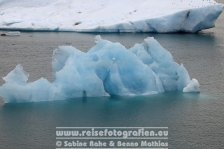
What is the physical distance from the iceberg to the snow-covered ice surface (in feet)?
31.1

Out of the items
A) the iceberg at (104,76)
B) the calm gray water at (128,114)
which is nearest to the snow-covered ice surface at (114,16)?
the calm gray water at (128,114)

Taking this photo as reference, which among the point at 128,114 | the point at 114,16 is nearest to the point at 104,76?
the point at 128,114

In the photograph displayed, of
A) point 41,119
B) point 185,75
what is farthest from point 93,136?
point 185,75

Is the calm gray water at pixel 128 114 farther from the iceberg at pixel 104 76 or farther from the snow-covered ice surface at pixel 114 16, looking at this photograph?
the snow-covered ice surface at pixel 114 16

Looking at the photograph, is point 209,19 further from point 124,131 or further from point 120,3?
point 124,131

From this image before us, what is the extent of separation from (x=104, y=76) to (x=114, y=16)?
457 inches

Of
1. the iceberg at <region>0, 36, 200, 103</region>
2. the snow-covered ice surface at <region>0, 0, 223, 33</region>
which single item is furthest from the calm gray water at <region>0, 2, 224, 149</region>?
the snow-covered ice surface at <region>0, 0, 223, 33</region>

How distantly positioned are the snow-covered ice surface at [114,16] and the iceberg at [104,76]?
31.1 ft

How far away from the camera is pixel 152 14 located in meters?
23.2

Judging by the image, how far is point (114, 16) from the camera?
24234mm

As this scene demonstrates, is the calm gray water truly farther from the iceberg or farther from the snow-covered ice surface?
the snow-covered ice surface

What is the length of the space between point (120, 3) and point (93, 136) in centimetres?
1563

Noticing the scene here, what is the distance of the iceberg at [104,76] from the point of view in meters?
12.2

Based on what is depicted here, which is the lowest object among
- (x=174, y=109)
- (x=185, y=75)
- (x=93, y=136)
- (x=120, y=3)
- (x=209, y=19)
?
(x=93, y=136)
